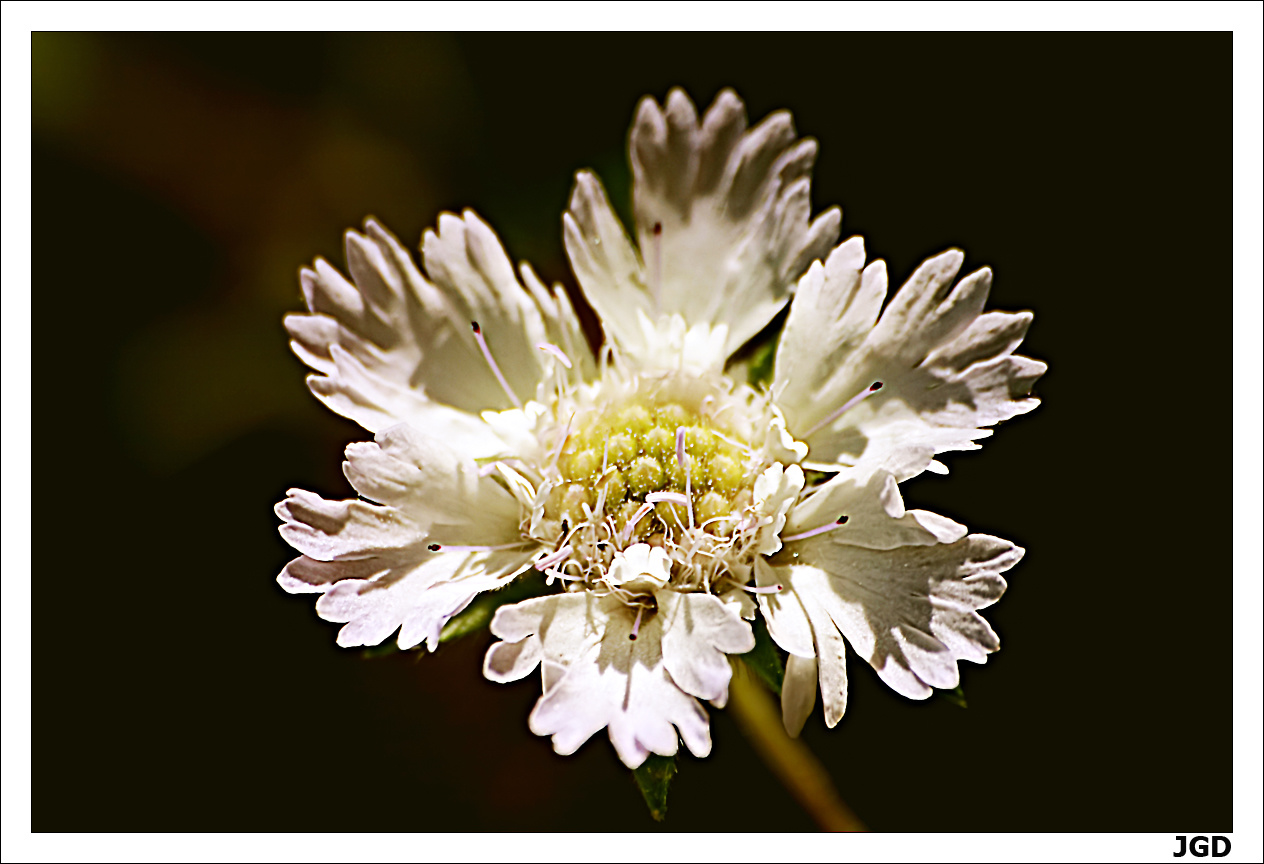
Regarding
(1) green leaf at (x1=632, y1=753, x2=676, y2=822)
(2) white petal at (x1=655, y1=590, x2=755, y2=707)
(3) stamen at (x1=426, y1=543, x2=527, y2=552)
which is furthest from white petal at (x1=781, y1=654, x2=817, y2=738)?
(3) stamen at (x1=426, y1=543, x2=527, y2=552)

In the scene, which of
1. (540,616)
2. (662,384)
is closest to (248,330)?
(662,384)

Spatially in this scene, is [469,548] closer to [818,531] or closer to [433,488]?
[433,488]

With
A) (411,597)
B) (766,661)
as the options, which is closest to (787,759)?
(766,661)

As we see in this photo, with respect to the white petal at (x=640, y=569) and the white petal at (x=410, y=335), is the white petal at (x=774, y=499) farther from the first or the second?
the white petal at (x=410, y=335)

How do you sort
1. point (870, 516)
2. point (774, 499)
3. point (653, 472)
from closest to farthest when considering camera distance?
point (870, 516)
point (774, 499)
point (653, 472)

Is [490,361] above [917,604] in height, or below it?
above

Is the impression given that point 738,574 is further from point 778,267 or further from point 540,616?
point 778,267

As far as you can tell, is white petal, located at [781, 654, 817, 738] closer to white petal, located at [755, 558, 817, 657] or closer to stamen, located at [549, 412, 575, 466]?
white petal, located at [755, 558, 817, 657]
